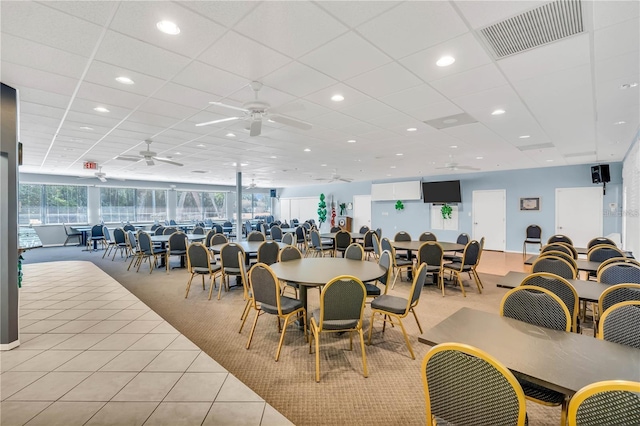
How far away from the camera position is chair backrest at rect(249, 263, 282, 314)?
310cm

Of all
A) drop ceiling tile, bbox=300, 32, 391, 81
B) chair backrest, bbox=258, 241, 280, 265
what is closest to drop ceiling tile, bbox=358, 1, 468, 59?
drop ceiling tile, bbox=300, 32, 391, 81

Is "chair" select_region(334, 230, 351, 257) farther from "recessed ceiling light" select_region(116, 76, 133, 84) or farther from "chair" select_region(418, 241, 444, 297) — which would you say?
"recessed ceiling light" select_region(116, 76, 133, 84)

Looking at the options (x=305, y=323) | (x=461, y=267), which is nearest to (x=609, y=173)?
(x=461, y=267)

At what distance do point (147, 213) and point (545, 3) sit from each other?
17.1 metres

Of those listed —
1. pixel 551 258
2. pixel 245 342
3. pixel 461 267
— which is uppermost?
pixel 551 258

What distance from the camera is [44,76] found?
326 centimetres

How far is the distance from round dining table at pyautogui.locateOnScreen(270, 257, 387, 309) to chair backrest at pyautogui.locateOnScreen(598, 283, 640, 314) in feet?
6.30

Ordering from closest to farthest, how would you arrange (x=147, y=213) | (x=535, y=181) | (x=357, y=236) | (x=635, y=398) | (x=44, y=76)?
(x=635, y=398) < (x=44, y=76) < (x=357, y=236) < (x=535, y=181) < (x=147, y=213)

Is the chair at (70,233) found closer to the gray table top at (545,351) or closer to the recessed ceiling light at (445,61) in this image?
the recessed ceiling light at (445,61)

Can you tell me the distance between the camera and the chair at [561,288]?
105 inches

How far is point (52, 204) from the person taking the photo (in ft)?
42.4

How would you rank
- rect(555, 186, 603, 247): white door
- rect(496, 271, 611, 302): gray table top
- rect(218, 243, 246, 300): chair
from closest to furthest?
rect(496, 271, 611, 302): gray table top, rect(218, 243, 246, 300): chair, rect(555, 186, 603, 247): white door

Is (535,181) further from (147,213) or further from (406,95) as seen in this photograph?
(147,213)

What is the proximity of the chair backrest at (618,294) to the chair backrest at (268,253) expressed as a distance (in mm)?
4309
